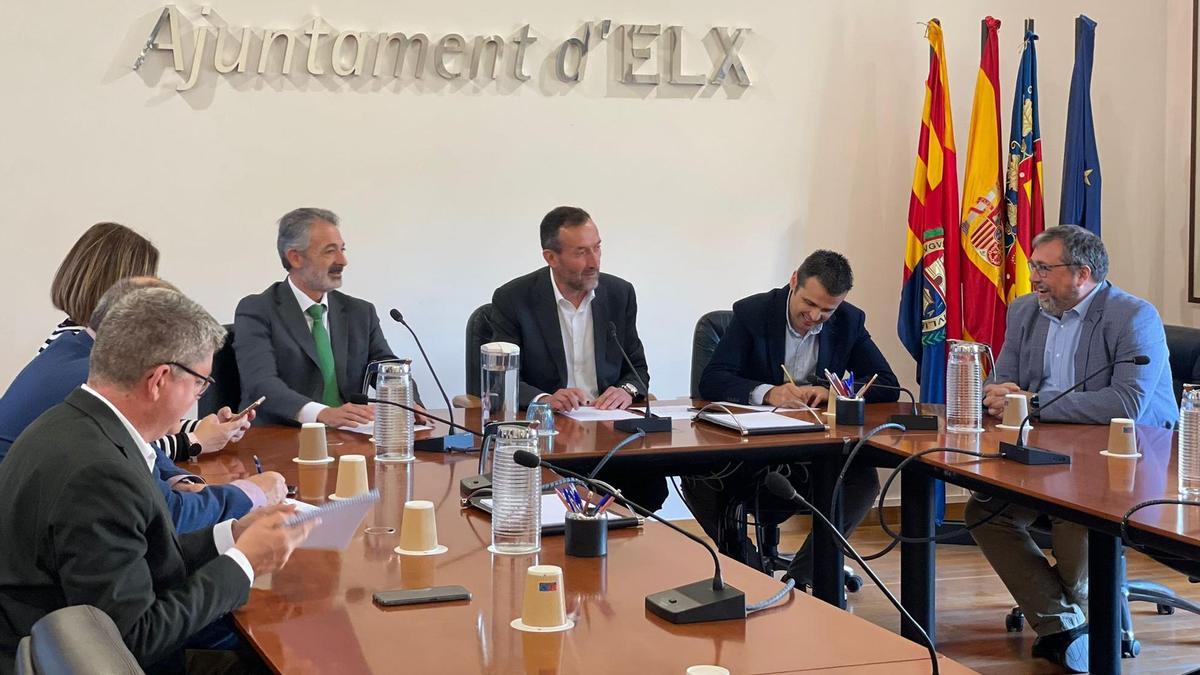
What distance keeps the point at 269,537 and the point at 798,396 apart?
2.38m

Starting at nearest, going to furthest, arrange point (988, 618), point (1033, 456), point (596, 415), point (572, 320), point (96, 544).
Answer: point (96, 544) < point (1033, 456) < point (596, 415) < point (988, 618) < point (572, 320)

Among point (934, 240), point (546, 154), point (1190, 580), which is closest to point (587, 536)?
point (1190, 580)

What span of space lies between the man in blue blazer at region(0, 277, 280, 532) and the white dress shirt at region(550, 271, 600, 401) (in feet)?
6.15

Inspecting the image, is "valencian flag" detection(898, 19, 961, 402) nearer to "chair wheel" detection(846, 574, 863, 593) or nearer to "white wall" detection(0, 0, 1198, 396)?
"white wall" detection(0, 0, 1198, 396)

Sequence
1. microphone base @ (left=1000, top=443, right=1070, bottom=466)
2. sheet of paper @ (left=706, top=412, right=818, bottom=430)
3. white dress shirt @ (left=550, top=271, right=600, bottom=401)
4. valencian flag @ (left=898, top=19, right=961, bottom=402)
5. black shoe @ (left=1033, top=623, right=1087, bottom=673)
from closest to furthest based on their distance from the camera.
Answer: microphone base @ (left=1000, top=443, right=1070, bottom=466)
sheet of paper @ (left=706, top=412, right=818, bottom=430)
black shoe @ (left=1033, top=623, right=1087, bottom=673)
white dress shirt @ (left=550, top=271, right=600, bottom=401)
valencian flag @ (left=898, top=19, right=961, bottom=402)

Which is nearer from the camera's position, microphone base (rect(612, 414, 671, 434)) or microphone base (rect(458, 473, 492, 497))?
microphone base (rect(458, 473, 492, 497))

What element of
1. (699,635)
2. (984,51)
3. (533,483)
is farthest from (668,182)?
(699,635)

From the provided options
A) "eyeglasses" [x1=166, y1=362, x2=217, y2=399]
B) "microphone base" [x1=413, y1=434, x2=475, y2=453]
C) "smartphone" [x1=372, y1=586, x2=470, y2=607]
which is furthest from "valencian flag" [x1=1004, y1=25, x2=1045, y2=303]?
"eyeglasses" [x1=166, y1=362, x2=217, y2=399]

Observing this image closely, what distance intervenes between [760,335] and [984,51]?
6.21 ft

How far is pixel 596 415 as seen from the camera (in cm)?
384

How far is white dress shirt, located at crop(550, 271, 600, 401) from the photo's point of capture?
4.52m

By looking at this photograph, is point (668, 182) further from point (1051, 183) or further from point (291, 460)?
point (291, 460)

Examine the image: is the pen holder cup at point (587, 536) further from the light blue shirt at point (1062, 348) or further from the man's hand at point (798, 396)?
the light blue shirt at point (1062, 348)

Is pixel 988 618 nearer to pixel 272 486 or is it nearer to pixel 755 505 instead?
pixel 755 505
